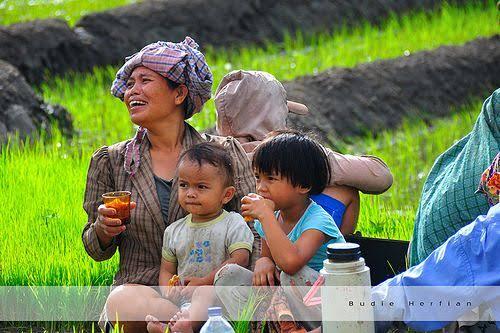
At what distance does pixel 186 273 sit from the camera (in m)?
4.57

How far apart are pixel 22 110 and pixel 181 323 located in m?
4.83

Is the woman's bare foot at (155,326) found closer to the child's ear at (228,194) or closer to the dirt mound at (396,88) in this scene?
the child's ear at (228,194)

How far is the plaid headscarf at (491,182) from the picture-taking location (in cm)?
401

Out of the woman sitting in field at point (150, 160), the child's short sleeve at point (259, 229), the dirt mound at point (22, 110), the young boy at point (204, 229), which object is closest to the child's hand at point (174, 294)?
the young boy at point (204, 229)

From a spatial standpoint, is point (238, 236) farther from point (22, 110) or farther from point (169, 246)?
point (22, 110)

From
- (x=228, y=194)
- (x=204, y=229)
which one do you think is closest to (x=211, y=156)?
(x=228, y=194)

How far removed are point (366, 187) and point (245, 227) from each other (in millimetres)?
531

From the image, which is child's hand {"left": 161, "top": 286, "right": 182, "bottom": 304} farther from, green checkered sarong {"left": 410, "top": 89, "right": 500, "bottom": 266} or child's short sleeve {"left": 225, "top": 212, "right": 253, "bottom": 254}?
green checkered sarong {"left": 410, "top": 89, "right": 500, "bottom": 266}

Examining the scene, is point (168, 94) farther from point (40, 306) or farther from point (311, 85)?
point (311, 85)

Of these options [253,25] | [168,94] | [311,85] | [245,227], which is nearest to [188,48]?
[168,94]

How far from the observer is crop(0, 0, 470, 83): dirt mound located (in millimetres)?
11031

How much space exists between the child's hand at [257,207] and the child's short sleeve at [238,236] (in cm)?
33

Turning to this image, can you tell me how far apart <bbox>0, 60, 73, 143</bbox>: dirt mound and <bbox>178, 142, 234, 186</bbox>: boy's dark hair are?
405cm

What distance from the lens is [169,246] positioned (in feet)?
15.2
